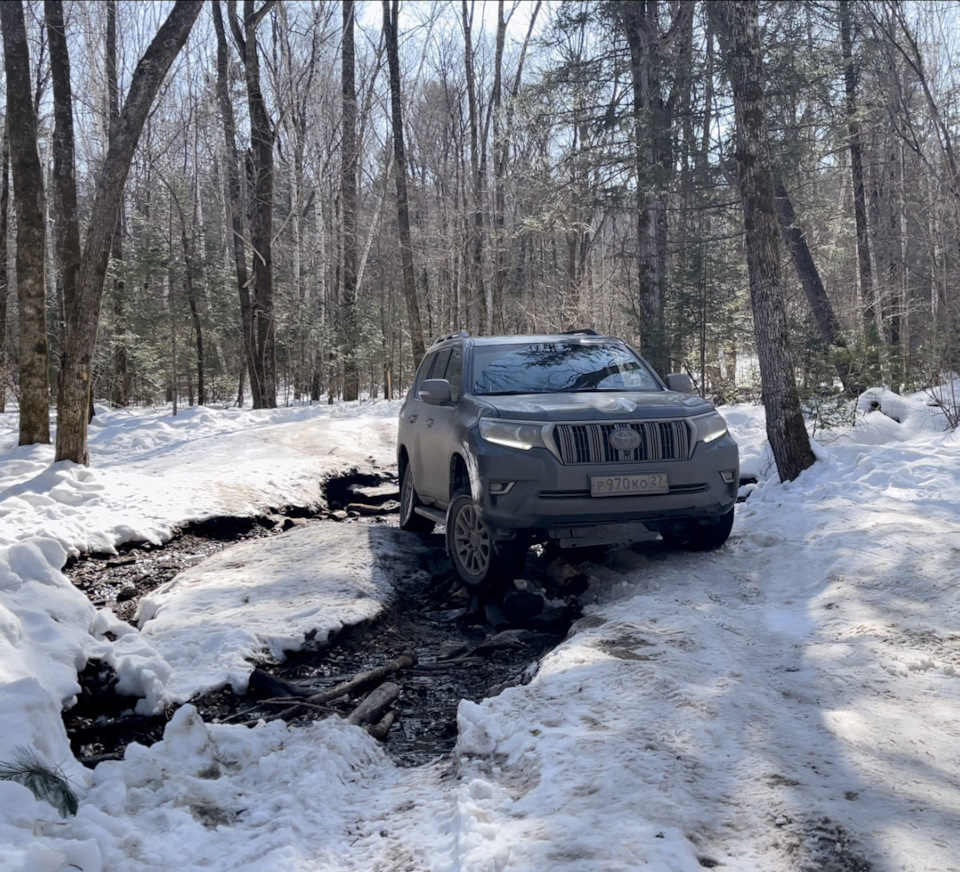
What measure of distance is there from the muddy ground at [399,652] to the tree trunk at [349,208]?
19990mm

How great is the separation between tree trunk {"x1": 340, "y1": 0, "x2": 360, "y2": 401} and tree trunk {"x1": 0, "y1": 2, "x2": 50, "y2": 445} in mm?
15997

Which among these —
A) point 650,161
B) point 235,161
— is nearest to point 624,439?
point 650,161

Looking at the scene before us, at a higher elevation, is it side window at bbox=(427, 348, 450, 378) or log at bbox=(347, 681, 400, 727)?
side window at bbox=(427, 348, 450, 378)

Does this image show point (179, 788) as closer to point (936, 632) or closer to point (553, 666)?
point (553, 666)

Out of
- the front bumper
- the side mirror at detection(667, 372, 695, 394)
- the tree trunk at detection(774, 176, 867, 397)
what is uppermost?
the tree trunk at detection(774, 176, 867, 397)

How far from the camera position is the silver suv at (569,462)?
577 cm

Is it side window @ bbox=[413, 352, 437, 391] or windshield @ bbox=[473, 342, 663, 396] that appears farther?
side window @ bbox=[413, 352, 437, 391]

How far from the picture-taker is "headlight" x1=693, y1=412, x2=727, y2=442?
6.24m

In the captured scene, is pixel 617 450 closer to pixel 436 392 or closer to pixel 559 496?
pixel 559 496

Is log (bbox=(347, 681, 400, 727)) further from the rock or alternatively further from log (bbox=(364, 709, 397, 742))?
the rock

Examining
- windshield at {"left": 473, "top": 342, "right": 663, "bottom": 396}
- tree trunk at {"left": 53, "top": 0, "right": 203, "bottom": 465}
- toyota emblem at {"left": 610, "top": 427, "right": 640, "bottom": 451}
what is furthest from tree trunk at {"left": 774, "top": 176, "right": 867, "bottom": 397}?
toyota emblem at {"left": 610, "top": 427, "right": 640, "bottom": 451}

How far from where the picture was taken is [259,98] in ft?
70.2

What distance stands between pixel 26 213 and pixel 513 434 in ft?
29.0

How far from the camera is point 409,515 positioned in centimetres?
854
